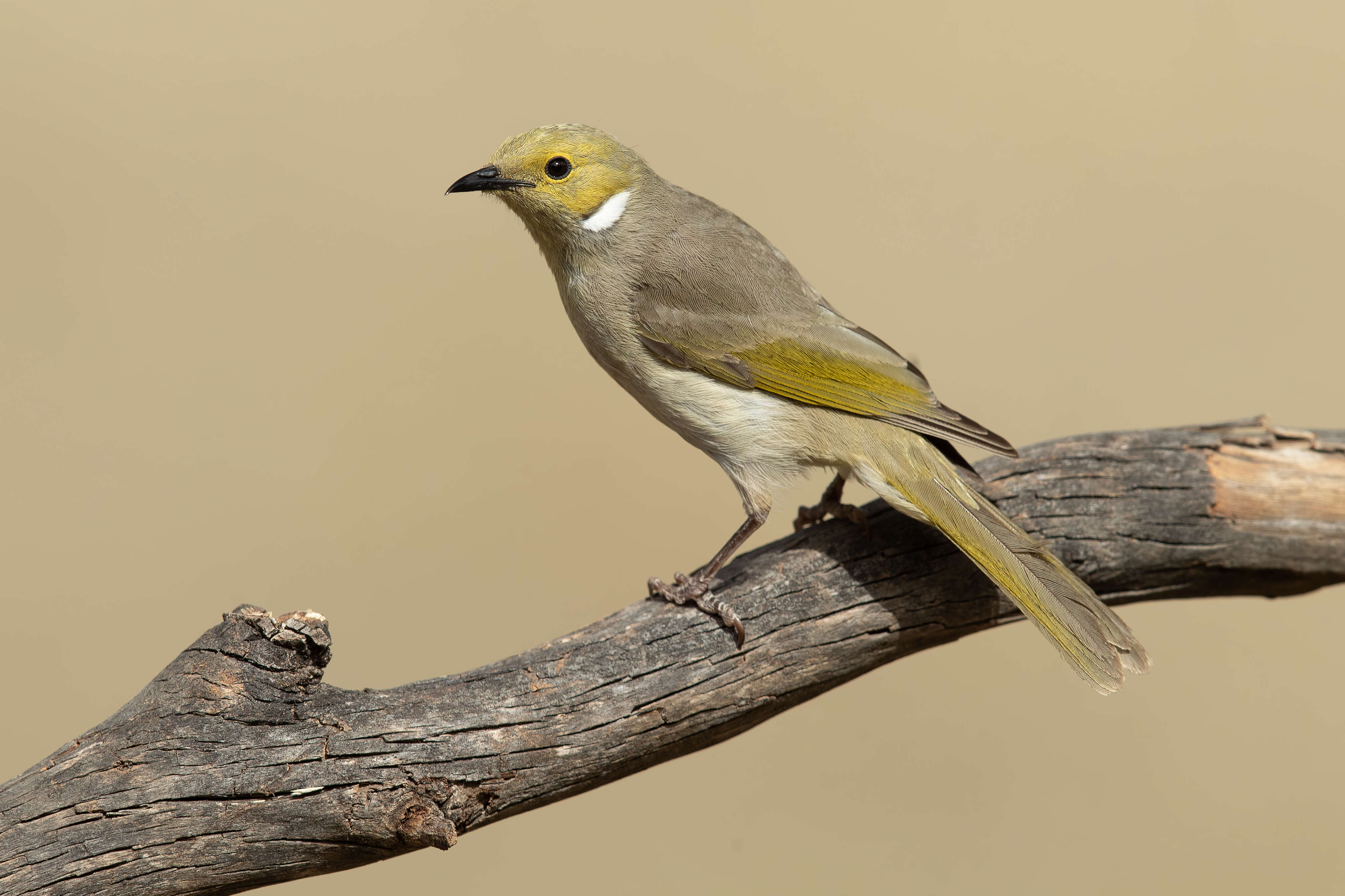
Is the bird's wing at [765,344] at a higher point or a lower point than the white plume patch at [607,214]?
lower

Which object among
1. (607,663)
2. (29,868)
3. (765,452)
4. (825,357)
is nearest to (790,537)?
(765,452)

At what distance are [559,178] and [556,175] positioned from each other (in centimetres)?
2

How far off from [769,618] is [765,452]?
2.23ft

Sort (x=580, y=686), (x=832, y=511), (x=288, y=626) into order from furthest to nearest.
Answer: (x=832, y=511)
(x=580, y=686)
(x=288, y=626)

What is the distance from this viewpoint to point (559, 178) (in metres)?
4.32

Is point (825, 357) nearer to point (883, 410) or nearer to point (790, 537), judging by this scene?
point (883, 410)

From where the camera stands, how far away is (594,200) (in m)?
4.38

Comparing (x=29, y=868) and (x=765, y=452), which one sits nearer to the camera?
(x=29, y=868)

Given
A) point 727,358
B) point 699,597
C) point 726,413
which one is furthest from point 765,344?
point 699,597

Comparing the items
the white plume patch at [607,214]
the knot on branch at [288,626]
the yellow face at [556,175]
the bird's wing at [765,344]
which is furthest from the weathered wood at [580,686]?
the yellow face at [556,175]

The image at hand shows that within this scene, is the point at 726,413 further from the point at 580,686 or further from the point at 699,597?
the point at 580,686

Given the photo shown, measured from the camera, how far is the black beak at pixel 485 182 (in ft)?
13.8

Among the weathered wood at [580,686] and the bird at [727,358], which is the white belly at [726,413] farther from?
the weathered wood at [580,686]

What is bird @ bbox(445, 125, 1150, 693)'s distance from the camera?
421cm
